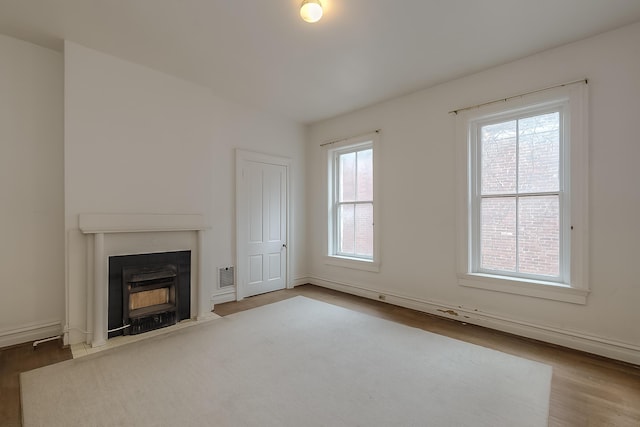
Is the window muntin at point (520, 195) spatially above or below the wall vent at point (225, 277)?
above

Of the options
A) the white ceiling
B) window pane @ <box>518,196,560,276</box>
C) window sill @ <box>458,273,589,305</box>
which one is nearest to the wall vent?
the white ceiling

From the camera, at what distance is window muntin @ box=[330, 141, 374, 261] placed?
459 cm

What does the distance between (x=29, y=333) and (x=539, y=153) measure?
5.38 metres

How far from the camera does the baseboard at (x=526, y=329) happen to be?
8.38 feet

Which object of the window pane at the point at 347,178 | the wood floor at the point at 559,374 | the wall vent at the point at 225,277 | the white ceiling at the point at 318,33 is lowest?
the wood floor at the point at 559,374

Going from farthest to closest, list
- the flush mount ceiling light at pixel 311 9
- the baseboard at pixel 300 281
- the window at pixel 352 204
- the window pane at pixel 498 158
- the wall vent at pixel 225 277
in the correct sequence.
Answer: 1. the baseboard at pixel 300 281
2. the window at pixel 352 204
3. the wall vent at pixel 225 277
4. the window pane at pixel 498 158
5. the flush mount ceiling light at pixel 311 9

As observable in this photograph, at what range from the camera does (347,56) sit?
303 cm

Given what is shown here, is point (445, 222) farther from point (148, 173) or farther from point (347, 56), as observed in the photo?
point (148, 173)

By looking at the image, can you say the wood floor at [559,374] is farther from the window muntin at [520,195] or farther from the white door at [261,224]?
the white door at [261,224]

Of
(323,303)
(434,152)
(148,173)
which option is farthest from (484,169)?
(148,173)

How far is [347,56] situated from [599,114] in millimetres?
2365

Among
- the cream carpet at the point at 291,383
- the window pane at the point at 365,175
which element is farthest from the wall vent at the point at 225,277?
the window pane at the point at 365,175

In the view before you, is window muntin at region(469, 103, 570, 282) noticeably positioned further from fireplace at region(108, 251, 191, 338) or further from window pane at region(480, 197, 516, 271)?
fireplace at region(108, 251, 191, 338)

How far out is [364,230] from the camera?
465 cm
